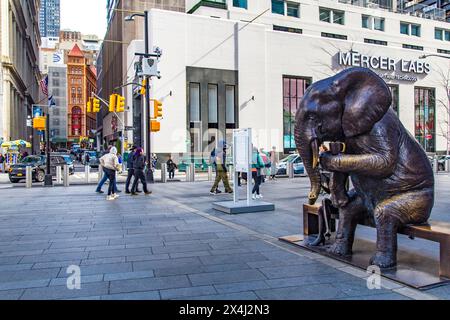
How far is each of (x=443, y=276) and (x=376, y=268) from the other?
0.67m

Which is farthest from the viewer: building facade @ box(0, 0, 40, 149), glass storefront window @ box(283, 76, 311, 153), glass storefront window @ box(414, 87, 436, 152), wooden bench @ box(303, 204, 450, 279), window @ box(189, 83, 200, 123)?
glass storefront window @ box(414, 87, 436, 152)

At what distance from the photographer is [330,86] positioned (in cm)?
490

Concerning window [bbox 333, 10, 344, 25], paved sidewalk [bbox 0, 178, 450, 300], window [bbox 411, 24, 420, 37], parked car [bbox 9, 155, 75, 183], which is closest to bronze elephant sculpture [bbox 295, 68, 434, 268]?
paved sidewalk [bbox 0, 178, 450, 300]

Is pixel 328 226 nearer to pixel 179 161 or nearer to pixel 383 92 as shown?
pixel 383 92

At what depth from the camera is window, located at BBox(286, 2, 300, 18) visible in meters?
45.9

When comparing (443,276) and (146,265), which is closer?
(443,276)

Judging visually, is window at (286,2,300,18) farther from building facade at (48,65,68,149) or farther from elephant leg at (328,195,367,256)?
building facade at (48,65,68,149)

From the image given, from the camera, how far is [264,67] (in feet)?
129

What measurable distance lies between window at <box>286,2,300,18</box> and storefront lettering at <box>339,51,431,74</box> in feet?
23.5

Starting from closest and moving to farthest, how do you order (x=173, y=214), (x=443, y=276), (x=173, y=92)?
(x=443, y=276) → (x=173, y=214) → (x=173, y=92)

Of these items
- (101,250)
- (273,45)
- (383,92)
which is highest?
(273,45)

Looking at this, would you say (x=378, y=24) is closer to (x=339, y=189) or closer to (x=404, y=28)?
(x=404, y=28)

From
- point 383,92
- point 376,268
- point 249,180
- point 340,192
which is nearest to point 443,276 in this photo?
point 376,268

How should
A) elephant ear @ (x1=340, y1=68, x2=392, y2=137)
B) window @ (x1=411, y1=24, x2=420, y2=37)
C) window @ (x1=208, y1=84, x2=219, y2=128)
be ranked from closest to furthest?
1. elephant ear @ (x1=340, y1=68, x2=392, y2=137)
2. window @ (x1=208, y1=84, x2=219, y2=128)
3. window @ (x1=411, y1=24, x2=420, y2=37)
